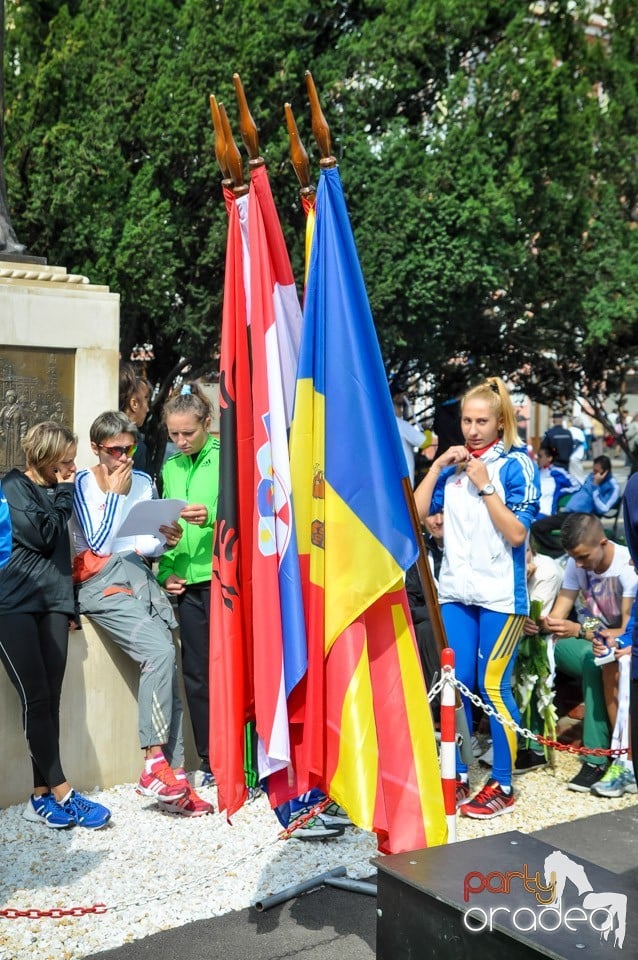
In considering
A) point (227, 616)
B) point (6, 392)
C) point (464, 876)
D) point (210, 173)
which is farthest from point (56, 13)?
point (464, 876)

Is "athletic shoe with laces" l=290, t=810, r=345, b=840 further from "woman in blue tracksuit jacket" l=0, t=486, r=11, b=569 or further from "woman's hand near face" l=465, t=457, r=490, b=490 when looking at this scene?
"woman in blue tracksuit jacket" l=0, t=486, r=11, b=569

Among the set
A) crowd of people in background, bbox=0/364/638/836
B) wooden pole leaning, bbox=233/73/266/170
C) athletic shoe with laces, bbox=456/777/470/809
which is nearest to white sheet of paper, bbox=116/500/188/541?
crowd of people in background, bbox=0/364/638/836

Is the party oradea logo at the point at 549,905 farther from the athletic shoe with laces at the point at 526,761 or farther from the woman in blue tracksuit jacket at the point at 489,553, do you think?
the athletic shoe with laces at the point at 526,761

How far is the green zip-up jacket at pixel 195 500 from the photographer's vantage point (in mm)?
5762

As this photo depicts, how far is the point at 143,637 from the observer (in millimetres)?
5605

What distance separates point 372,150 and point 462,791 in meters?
10.5

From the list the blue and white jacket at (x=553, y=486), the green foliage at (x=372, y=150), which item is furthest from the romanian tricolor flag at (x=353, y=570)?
the green foliage at (x=372, y=150)

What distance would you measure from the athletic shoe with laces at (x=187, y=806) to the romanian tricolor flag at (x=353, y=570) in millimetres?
1567

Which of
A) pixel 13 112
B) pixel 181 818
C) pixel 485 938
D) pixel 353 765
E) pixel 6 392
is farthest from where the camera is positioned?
pixel 13 112

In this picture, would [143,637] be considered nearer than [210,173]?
Yes

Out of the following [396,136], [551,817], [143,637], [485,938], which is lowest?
[551,817]

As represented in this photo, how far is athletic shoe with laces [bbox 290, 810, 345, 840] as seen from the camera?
5129 millimetres

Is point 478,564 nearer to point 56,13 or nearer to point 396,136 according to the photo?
point 396,136

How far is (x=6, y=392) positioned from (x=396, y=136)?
30.9ft
